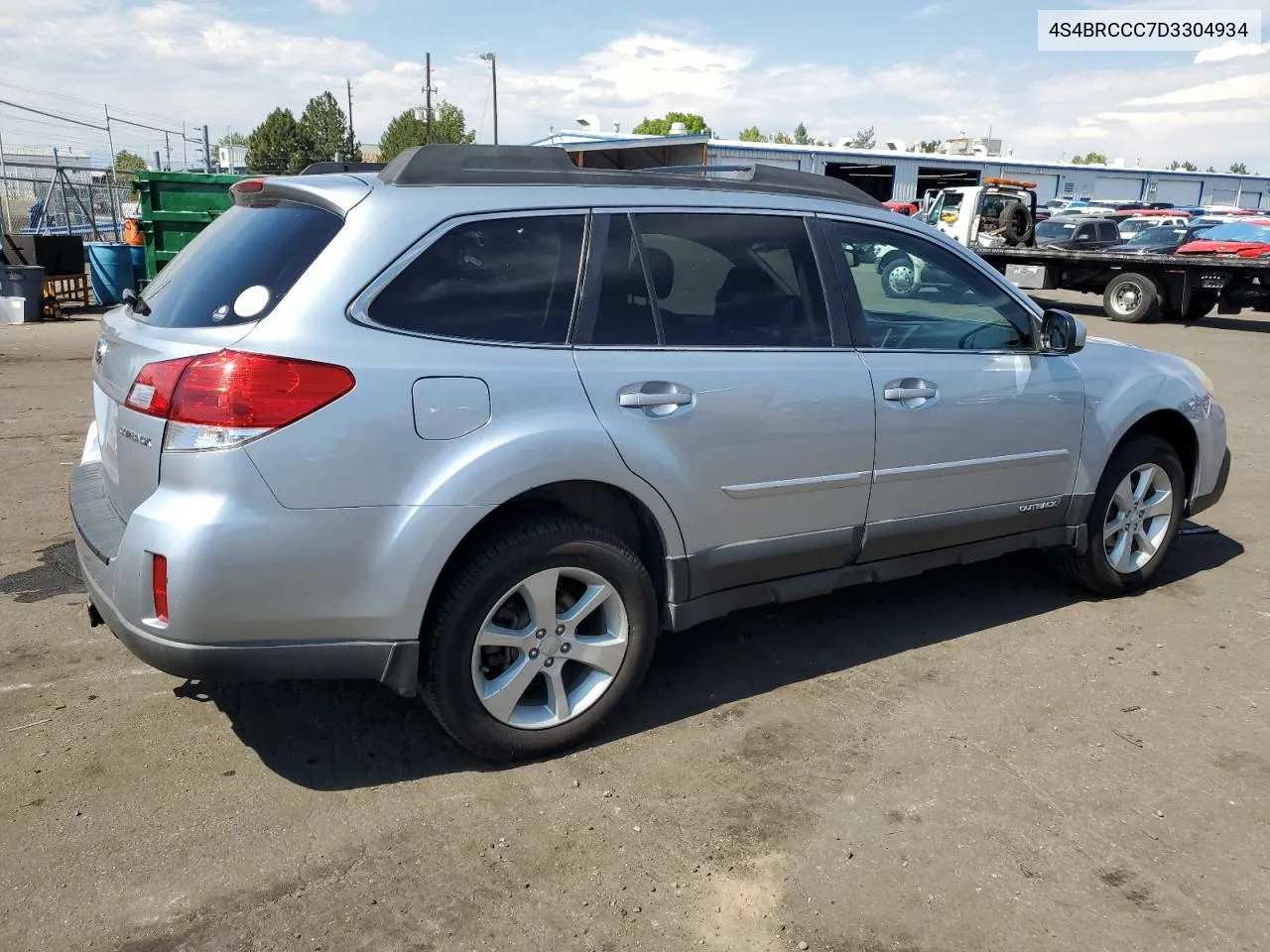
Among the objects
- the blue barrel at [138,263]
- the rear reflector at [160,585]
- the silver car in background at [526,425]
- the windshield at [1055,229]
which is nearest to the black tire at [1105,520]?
the silver car in background at [526,425]

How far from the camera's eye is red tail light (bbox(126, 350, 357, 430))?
8.59 feet

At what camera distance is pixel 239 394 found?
2.62 m

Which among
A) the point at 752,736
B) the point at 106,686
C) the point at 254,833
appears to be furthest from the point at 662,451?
the point at 106,686

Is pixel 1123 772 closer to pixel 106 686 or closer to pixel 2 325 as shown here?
pixel 106 686

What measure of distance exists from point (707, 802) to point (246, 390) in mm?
1726

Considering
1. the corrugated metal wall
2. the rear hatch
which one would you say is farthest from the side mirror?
the corrugated metal wall

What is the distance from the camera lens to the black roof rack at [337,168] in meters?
3.48

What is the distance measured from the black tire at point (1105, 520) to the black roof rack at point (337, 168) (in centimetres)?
328

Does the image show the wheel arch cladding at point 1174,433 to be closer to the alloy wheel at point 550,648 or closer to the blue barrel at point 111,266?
the alloy wheel at point 550,648

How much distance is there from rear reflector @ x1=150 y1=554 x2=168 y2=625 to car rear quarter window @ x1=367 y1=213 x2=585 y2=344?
83 cm

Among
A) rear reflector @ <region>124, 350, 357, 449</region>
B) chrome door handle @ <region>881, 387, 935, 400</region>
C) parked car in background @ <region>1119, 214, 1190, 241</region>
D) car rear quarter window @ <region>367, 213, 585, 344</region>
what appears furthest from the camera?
parked car in background @ <region>1119, 214, 1190, 241</region>

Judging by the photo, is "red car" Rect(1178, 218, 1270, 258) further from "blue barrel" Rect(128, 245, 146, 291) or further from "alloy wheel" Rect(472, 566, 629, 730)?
"alloy wheel" Rect(472, 566, 629, 730)

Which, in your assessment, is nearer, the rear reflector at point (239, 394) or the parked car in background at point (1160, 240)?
the rear reflector at point (239, 394)

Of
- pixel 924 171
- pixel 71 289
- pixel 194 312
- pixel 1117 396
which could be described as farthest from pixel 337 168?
pixel 924 171
